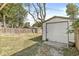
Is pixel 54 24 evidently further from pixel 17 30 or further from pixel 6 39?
pixel 6 39

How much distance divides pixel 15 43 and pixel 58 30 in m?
0.51

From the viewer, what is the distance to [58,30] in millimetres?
2043

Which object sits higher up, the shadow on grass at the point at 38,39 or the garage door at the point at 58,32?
the garage door at the point at 58,32

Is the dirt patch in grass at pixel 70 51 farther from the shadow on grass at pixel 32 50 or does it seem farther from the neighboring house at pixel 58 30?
the shadow on grass at pixel 32 50

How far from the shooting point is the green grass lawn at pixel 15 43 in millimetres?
2020

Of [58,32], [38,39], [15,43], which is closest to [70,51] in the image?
[58,32]

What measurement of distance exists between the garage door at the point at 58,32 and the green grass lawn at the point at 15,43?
162 mm

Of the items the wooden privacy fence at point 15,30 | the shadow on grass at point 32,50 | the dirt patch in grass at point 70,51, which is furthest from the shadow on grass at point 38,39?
the dirt patch in grass at point 70,51

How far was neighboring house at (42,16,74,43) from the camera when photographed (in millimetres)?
2016

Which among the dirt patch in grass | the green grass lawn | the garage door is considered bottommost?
the dirt patch in grass

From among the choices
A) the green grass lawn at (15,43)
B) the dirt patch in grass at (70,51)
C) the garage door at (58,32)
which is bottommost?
the dirt patch in grass at (70,51)

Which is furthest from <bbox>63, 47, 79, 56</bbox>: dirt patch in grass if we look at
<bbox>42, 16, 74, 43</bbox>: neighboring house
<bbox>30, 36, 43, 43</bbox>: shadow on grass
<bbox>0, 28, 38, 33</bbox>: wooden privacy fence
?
<bbox>0, 28, 38, 33</bbox>: wooden privacy fence

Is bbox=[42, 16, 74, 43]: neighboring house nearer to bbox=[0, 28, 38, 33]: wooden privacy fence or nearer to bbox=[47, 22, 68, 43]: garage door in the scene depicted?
bbox=[47, 22, 68, 43]: garage door

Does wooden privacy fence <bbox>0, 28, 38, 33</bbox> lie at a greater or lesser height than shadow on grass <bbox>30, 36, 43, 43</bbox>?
greater
